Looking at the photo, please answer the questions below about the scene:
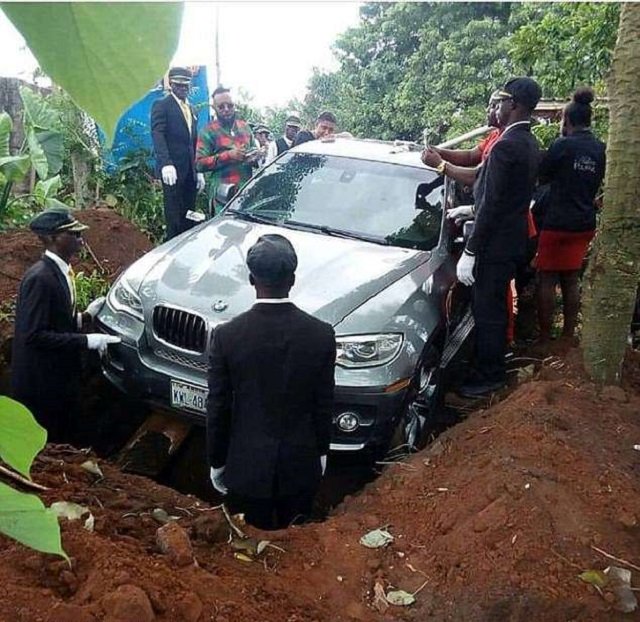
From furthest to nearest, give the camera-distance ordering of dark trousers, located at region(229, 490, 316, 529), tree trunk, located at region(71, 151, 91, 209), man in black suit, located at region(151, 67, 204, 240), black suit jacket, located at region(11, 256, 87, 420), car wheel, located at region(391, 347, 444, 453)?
tree trunk, located at region(71, 151, 91, 209), man in black suit, located at region(151, 67, 204, 240), car wheel, located at region(391, 347, 444, 453), black suit jacket, located at region(11, 256, 87, 420), dark trousers, located at region(229, 490, 316, 529)

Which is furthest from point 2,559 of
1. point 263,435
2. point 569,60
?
point 569,60

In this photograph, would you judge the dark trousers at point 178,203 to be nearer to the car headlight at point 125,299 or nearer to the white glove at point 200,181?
the white glove at point 200,181

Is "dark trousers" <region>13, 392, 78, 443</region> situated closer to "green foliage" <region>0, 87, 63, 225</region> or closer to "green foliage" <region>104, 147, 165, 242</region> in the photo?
"green foliage" <region>0, 87, 63, 225</region>

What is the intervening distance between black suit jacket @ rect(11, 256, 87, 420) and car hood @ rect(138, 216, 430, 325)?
18.7 inches

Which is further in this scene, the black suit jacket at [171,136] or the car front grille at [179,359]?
the black suit jacket at [171,136]

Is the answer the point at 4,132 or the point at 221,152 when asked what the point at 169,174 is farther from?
the point at 4,132

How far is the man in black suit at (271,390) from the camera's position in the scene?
322 centimetres

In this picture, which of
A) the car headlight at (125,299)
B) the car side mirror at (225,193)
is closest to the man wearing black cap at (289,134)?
the car side mirror at (225,193)

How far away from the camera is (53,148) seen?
785 centimetres

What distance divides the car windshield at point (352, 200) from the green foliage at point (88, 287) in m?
1.42

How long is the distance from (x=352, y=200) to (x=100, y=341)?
189 cm

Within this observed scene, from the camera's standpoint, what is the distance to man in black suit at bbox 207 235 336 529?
3.22m

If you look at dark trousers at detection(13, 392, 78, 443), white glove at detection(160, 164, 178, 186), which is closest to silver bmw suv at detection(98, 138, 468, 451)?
dark trousers at detection(13, 392, 78, 443)

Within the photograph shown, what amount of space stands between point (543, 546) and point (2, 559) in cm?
193
